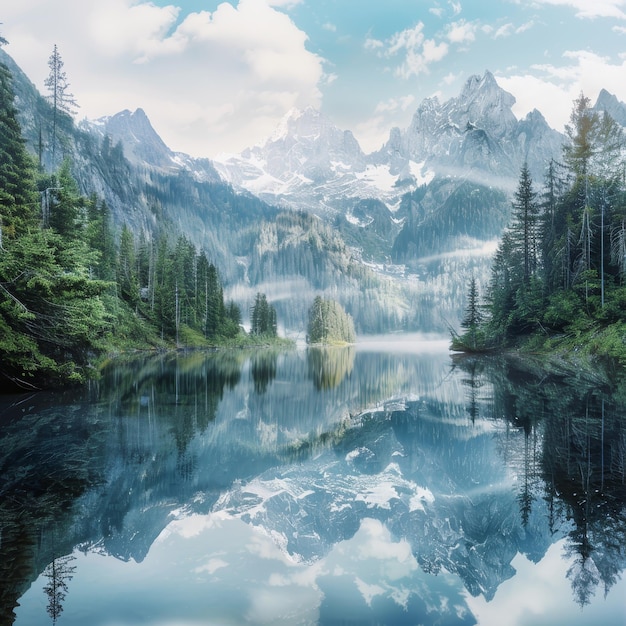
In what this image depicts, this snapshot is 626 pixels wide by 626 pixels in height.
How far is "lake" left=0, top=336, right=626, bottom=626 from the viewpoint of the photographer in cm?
573

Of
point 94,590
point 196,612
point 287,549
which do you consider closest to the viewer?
point 196,612

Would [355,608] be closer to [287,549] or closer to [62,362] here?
[287,549]

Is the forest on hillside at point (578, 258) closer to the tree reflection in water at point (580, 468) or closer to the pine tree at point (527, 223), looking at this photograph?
the pine tree at point (527, 223)

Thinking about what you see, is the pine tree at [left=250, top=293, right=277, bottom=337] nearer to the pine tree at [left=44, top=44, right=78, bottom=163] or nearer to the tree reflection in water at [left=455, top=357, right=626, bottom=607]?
the pine tree at [left=44, top=44, right=78, bottom=163]

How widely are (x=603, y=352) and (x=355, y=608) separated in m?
30.8

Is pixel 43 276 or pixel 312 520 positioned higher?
pixel 43 276

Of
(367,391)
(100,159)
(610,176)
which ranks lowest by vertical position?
(367,391)

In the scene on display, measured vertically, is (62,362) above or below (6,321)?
below

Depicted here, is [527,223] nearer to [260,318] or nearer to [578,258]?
[578,258]

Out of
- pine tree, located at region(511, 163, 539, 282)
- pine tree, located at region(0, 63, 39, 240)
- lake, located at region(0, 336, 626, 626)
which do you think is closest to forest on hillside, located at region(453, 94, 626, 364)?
pine tree, located at region(511, 163, 539, 282)

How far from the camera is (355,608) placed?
5.76m

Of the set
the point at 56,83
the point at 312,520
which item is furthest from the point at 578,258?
the point at 56,83

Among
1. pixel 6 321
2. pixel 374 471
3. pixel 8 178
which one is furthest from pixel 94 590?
pixel 8 178

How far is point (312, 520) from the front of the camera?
324 inches
